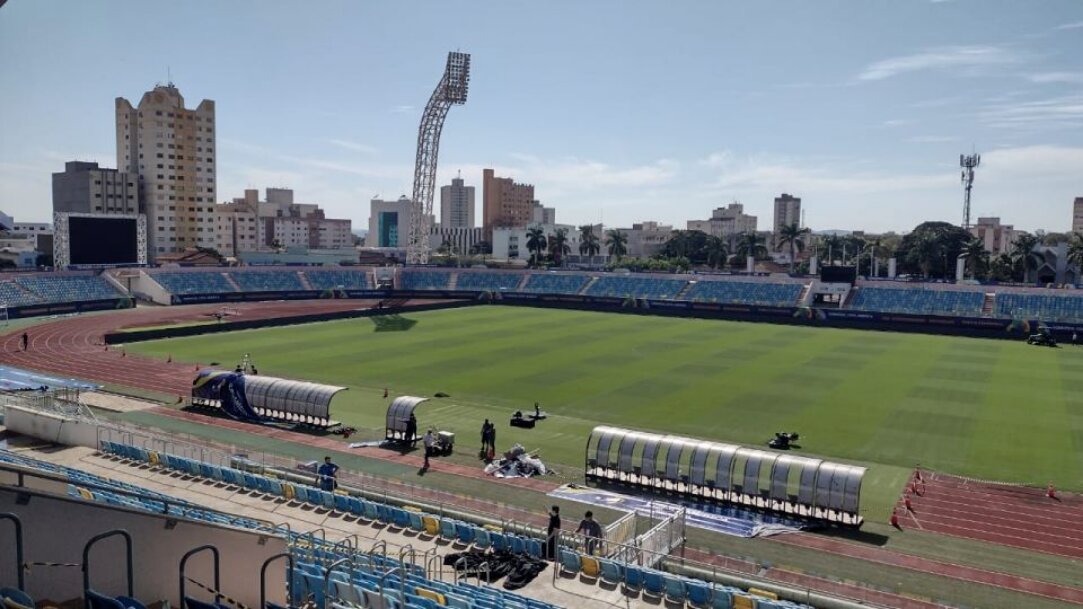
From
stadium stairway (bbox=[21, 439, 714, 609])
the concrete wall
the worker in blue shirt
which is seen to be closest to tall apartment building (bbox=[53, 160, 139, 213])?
stadium stairway (bbox=[21, 439, 714, 609])

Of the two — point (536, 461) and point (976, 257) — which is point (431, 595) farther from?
point (976, 257)

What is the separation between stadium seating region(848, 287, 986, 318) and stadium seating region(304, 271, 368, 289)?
5706 cm

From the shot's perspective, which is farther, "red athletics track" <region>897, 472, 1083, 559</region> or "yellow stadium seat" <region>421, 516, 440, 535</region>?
"red athletics track" <region>897, 472, 1083, 559</region>

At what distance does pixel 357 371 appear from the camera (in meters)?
46.7

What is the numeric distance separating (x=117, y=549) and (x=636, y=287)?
8573 cm

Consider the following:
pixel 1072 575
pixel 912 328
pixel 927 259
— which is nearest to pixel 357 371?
pixel 1072 575

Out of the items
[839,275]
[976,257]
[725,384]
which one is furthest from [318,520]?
[976,257]

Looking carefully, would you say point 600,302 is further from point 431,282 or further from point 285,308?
point 285,308

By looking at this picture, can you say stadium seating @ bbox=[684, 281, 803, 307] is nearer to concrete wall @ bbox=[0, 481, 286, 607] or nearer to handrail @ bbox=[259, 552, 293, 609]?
handrail @ bbox=[259, 552, 293, 609]

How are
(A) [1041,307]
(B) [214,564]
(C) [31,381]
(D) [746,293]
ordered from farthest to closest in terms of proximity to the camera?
(D) [746,293], (A) [1041,307], (C) [31,381], (B) [214,564]

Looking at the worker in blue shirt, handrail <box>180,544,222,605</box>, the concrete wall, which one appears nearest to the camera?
the concrete wall

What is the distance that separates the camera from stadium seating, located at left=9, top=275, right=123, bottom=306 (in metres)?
70.8

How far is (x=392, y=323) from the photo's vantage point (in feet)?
230

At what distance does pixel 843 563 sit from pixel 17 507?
18528 mm
